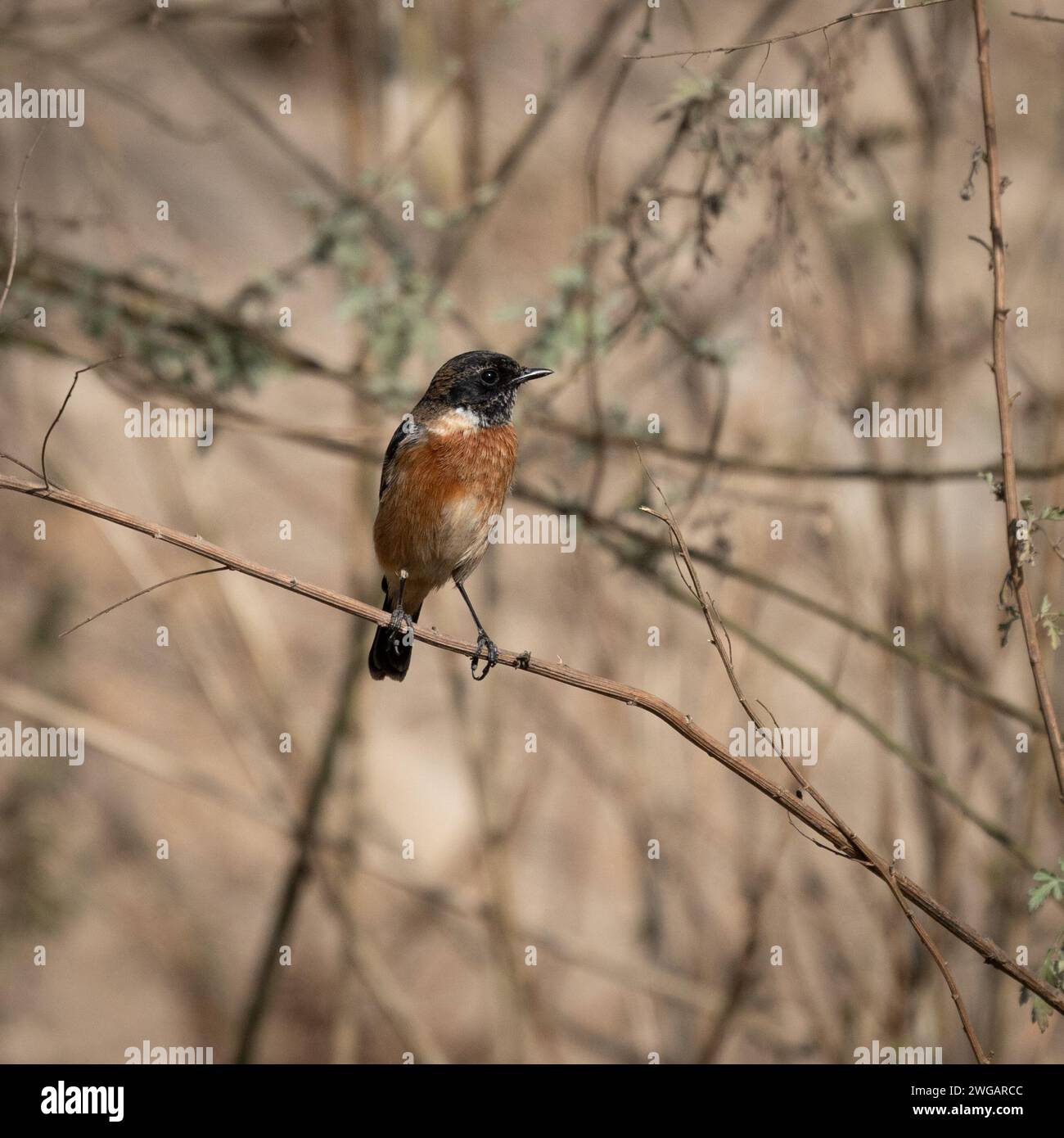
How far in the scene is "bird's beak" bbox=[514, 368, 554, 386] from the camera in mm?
4320

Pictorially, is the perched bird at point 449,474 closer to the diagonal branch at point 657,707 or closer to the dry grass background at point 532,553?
the dry grass background at point 532,553

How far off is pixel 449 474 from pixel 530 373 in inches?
20.8

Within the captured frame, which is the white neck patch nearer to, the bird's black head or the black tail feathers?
the bird's black head

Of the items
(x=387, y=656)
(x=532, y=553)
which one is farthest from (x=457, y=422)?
(x=532, y=553)

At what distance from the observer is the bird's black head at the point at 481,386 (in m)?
4.57

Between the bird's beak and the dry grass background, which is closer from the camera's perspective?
the bird's beak

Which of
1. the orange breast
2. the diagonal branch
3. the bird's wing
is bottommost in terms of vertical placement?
the diagonal branch

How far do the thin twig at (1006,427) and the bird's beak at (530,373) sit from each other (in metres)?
1.87

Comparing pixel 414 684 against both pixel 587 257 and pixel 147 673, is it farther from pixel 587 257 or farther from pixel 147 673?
pixel 587 257

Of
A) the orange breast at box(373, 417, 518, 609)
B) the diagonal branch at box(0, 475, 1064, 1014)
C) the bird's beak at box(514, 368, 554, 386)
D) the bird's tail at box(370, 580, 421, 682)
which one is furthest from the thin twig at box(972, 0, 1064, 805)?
the bird's tail at box(370, 580, 421, 682)

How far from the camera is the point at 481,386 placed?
15.3 ft

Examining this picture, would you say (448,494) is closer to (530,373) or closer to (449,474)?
(449,474)

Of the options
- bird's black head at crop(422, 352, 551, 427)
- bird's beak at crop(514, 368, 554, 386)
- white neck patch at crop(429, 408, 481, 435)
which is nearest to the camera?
bird's beak at crop(514, 368, 554, 386)

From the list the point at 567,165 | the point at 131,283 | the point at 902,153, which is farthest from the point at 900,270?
the point at 131,283
